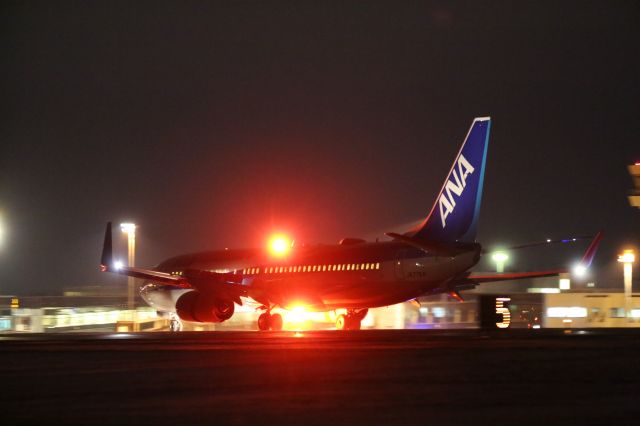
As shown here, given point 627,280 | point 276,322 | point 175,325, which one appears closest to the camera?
point 276,322

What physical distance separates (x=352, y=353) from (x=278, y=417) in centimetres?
915

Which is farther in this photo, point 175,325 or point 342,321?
point 175,325

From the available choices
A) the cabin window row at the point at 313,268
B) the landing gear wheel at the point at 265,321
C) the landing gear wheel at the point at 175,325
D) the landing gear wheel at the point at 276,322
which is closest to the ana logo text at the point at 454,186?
the cabin window row at the point at 313,268

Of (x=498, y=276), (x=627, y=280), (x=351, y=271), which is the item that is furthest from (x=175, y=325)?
(x=627, y=280)

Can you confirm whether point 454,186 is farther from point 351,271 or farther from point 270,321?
point 270,321

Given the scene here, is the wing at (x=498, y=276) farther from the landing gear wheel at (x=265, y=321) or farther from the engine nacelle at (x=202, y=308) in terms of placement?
the engine nacelle at (x=202, y=308)

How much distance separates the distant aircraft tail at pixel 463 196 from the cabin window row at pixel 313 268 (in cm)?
308

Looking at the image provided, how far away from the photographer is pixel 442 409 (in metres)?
11.7

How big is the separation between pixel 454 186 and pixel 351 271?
19.7ft

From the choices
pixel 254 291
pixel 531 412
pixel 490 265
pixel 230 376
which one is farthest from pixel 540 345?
pixel 490 265

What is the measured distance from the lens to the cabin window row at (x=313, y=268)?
36875 mm

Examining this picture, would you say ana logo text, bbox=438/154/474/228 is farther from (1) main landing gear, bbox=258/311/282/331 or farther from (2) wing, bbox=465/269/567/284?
(1) main landing gear, bbox=258/311/282/331

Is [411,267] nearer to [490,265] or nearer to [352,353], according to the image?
[352,353]

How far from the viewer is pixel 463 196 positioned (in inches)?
1344
